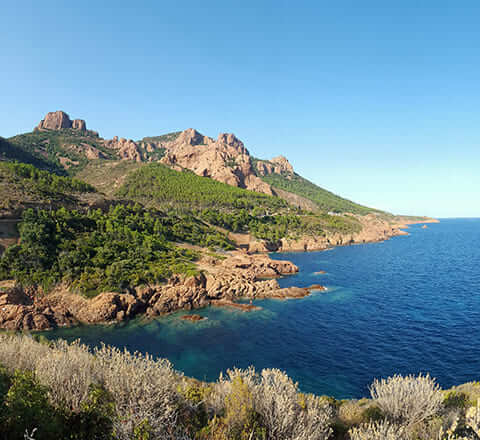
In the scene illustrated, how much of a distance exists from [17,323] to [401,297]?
6404cm

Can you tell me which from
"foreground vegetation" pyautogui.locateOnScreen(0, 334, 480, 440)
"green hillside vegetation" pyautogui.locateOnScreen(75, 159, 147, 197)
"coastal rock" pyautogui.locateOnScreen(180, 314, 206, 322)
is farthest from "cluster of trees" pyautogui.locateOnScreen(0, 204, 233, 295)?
"green hillside vegetation" pyautogui.locateOnScreen(75, 159, 147, 197)

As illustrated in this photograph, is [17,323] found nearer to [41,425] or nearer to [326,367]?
[41,425]

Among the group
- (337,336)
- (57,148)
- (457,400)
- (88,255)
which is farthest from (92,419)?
(57,148)

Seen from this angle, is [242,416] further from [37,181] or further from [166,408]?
[37,181]

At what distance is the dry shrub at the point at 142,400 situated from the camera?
884cm

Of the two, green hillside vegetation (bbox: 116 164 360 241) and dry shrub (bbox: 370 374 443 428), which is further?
green hillside vegetation (bbox: 116 164 360 241)

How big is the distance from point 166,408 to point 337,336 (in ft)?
106

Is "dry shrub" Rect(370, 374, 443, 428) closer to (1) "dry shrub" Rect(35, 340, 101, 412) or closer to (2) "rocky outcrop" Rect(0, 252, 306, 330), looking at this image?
(1) "dry shrub" Rect(35, 340, 101, 412)

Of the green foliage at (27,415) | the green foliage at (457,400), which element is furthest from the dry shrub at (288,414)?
the green foliage at (457,400)

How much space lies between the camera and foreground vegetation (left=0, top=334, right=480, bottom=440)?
9023 mm

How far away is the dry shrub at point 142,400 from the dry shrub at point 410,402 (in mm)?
9535

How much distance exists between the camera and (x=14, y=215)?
54.0m

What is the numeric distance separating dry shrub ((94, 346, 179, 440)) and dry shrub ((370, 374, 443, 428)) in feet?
31.3

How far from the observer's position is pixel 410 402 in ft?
41.9
